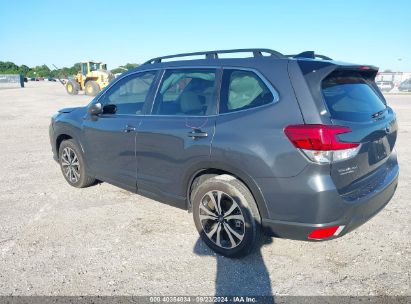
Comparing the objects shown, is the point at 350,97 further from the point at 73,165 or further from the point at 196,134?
the point at 73,165

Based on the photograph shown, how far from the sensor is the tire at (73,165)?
4555 mm

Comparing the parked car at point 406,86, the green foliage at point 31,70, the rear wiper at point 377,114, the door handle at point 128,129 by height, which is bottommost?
the door handle at point 128,129

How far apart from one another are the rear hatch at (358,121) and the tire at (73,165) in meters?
3.33

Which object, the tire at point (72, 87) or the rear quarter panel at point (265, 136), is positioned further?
the tire at point (72, 87)

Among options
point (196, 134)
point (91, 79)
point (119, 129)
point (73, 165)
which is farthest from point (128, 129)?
point (91, 79)

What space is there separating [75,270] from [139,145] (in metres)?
1.36

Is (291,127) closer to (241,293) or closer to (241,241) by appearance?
(241,241)

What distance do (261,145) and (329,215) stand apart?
0.72 m

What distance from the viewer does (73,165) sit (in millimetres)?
4738

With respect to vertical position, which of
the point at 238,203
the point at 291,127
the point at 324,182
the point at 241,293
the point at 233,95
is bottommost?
the point at 241,293

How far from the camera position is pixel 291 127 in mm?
2436

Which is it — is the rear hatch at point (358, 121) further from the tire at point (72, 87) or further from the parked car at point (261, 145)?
the tire at point (72, 87)

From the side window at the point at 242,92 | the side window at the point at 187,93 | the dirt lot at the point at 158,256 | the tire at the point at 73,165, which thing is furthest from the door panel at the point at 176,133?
the tire at the point at 73,165

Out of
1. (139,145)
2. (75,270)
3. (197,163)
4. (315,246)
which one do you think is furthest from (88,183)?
(315,246)
